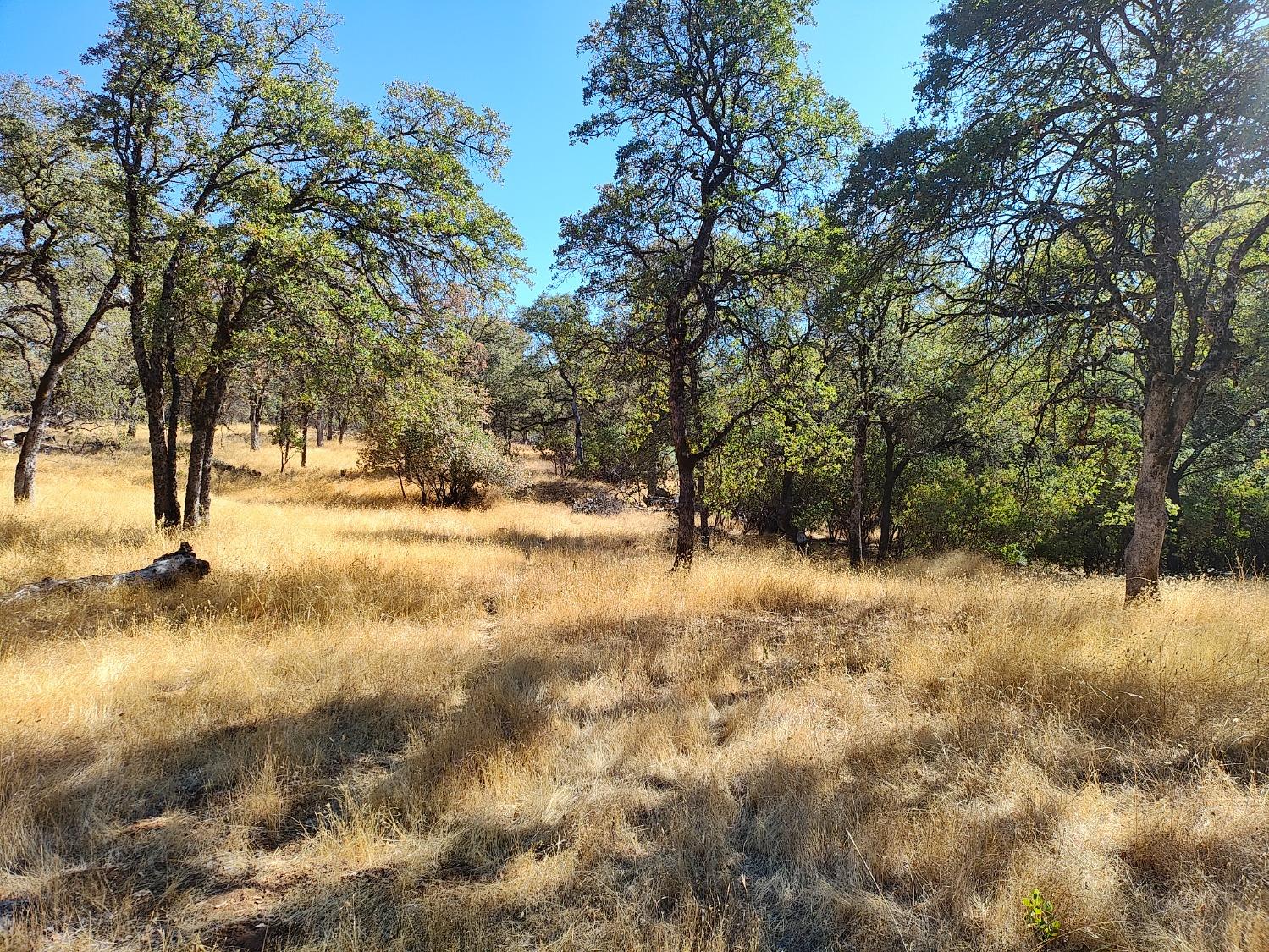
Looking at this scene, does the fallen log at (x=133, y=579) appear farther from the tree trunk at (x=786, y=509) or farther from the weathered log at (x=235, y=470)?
the weathered log at (x=235, y=470)

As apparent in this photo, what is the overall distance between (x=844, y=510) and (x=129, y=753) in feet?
62.0

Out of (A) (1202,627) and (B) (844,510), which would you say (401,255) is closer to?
(A) (1202,627)

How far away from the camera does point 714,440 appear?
988cm

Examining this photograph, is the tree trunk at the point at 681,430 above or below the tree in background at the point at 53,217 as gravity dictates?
below

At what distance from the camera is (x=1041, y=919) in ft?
7.57

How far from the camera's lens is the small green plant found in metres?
2.28

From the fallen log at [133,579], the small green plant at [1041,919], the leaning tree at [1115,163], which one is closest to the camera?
the small green plant at [1041,919]

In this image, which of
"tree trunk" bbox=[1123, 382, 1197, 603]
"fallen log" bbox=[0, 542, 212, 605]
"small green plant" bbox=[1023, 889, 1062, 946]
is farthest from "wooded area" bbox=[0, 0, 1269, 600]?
"small green plant" bbox=[1023, 889, 1062, 946]

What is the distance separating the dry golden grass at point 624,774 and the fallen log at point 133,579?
0.30 metres

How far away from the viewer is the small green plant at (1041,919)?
2.28 meters

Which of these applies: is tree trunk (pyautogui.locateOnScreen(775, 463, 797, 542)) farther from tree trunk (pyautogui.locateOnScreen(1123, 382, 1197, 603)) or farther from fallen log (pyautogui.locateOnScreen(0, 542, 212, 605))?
fallen log (pyautogui.locateOnScreen(0, 542, 212, 605))

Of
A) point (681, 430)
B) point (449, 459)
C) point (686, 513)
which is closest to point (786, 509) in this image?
point (686, 513)

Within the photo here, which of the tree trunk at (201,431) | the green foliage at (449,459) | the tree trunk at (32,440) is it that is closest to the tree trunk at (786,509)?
the green foliage at (449,459)

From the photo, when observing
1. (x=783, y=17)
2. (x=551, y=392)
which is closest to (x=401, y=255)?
(x=783, y=17)
